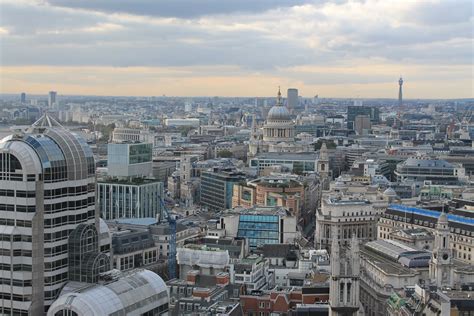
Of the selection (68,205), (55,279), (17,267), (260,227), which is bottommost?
(260,227)

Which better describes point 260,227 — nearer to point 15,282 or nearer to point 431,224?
point 431,224

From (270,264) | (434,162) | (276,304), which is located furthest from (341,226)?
(434,162)

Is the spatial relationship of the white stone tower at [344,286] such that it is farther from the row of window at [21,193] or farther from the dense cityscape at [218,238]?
the row of window at [21,193]

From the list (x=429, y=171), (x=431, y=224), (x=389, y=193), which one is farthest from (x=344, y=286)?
(x=429, y=171)

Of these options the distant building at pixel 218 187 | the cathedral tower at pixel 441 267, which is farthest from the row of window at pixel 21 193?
the distant building at pixel 218 187

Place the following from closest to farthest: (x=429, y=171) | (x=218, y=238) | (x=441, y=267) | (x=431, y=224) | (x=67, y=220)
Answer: (x=67, y=220) → (x=441, y=267) → (x=218, y=238) → (x=431, y=224) → (x=429, y=171)

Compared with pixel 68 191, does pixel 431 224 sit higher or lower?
lower

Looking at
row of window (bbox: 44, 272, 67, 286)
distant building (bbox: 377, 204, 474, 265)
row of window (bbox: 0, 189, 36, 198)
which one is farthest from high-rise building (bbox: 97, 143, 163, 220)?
row of window (bbox: 0, 189, 36, 198)
